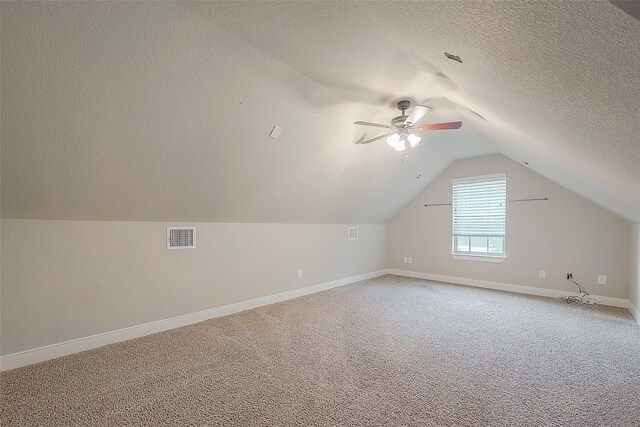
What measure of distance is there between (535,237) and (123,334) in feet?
19.6

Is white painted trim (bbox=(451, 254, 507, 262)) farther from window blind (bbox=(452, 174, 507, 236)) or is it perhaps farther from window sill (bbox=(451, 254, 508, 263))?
window blind (bbox=(452, 174, 507, 236))

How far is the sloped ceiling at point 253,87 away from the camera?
3.70ft

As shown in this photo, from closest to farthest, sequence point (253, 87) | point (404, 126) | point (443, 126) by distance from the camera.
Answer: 1. point (253, 87)
2. point (443, 126)
3. point (404, 126)

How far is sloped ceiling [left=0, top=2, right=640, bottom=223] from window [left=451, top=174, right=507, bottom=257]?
243 cm

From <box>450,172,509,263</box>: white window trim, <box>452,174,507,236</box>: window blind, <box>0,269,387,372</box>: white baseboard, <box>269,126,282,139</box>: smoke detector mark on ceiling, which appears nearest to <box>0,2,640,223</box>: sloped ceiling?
<box>269,126,282,139</box>: smoke detector mark on ceiling

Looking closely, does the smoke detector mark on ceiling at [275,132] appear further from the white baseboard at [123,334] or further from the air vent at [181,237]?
the white baseboard at [123,334]

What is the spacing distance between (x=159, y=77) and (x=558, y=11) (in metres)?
2.24

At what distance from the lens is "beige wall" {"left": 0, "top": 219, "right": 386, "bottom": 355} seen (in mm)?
2457

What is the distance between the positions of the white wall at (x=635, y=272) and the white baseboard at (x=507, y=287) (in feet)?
0.74

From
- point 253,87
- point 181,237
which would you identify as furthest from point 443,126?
point 181,237

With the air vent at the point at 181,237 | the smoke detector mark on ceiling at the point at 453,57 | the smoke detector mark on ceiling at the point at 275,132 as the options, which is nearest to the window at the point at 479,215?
the smoke detector mark on ceiling at the point at 275,132

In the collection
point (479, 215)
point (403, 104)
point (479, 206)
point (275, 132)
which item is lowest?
point (479, 215)

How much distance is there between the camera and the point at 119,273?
295 cm

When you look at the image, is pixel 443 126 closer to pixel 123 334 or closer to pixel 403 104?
pixel 403 104
